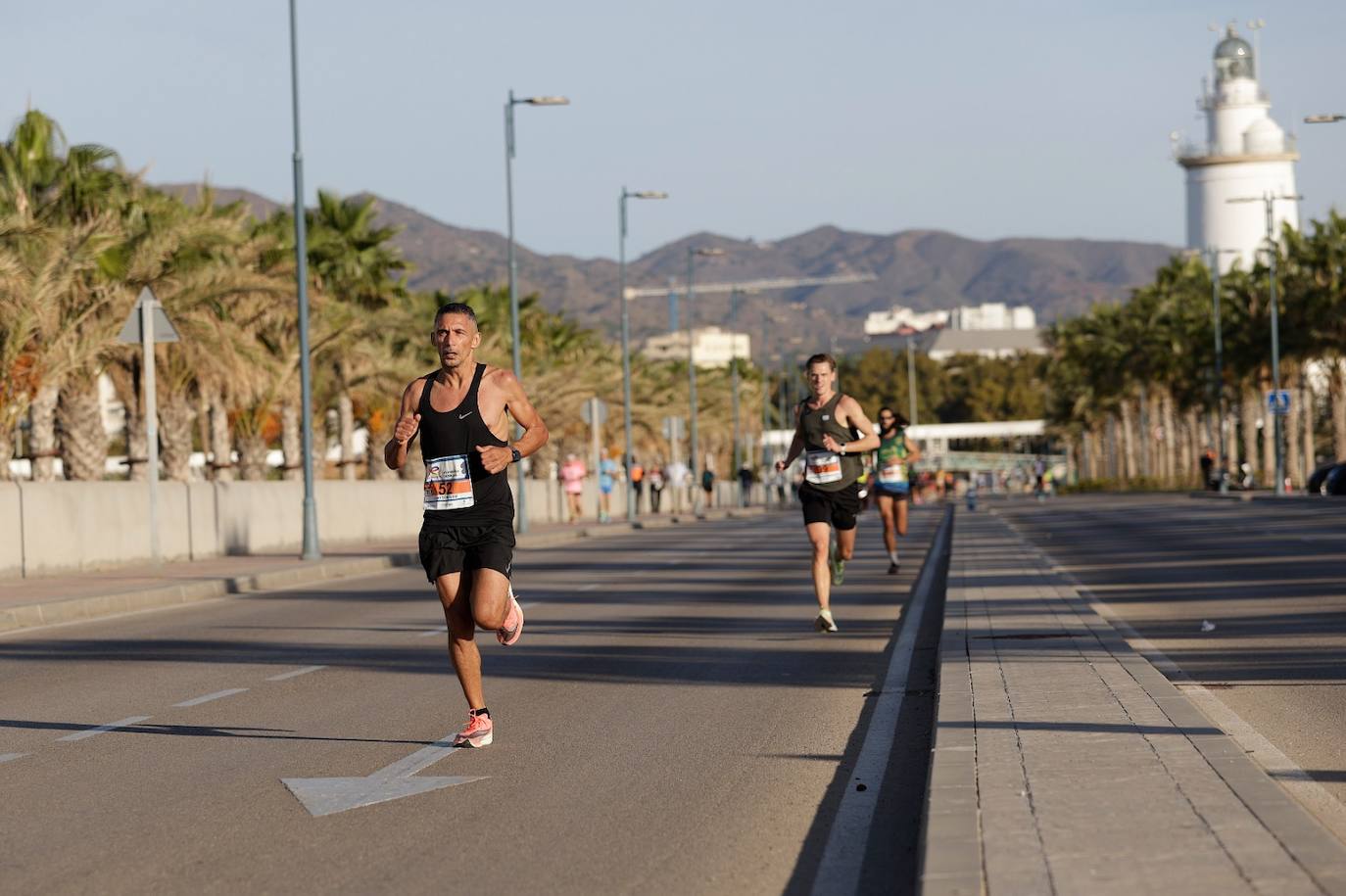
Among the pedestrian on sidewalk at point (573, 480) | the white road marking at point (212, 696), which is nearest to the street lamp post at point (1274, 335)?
the pedestrian on sidewalk at point (573, 480)

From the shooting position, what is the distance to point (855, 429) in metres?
16.0

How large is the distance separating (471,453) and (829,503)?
22.5 ft

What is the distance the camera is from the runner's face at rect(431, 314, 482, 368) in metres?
9.31

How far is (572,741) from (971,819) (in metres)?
3.47

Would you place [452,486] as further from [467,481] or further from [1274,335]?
[1274,335]

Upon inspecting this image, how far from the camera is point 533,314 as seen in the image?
67812 mm

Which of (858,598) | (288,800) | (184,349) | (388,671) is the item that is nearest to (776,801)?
(288,800)

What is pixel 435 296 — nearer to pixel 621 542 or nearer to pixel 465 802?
pixel 621 542

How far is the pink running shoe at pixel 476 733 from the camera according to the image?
375 inches

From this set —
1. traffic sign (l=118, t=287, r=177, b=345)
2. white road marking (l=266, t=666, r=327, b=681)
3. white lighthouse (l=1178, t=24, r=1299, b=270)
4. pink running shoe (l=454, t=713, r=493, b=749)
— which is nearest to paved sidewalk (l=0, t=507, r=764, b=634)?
traffic sign (l=118, t=287, r=177, b=345)

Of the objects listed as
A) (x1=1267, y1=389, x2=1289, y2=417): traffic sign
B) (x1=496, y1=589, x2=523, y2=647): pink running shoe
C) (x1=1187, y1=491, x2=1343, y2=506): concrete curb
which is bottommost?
(x1=1187, y1=491, x2=1343, y2=506): concrete curb

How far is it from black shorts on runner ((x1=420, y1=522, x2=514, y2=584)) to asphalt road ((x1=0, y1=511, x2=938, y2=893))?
2.80 feet

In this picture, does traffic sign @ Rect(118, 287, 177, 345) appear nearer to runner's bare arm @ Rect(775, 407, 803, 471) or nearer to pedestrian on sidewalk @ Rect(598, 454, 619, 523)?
runner's bare arm @ Rect(775, 407, 803, 471)

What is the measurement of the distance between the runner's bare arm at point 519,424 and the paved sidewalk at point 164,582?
9.97 meters
